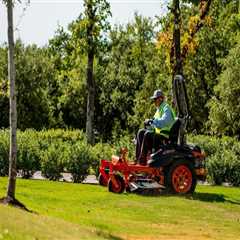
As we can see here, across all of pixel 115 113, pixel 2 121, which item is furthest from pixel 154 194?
pixel 115 113

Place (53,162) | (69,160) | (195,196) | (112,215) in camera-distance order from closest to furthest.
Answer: (112,215)
(195,196)
(53,162)
(69,160)

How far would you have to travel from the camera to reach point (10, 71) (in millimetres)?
12625

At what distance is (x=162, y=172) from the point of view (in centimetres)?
1753

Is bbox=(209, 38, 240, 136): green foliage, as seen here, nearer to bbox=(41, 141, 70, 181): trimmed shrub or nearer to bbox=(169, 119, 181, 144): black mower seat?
bbox=(41, 141, 70, 181): trimmed shrub

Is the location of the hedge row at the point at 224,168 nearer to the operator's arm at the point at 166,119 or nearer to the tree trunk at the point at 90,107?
the operator's arm at the point at 166,119

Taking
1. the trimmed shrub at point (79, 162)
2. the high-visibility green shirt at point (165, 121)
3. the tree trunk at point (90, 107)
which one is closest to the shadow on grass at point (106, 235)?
the high-visibility green shirt at point (165, 121)

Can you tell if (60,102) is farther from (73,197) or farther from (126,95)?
(73,197)

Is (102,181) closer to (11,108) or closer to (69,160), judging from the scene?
(69,160)

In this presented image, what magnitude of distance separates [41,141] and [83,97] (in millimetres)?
37989

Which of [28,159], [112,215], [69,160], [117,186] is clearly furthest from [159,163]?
[28,159]

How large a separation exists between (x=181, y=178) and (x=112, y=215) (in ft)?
14.0

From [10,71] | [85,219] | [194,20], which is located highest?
[194,20]

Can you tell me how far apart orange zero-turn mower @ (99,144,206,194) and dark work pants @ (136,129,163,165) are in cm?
21

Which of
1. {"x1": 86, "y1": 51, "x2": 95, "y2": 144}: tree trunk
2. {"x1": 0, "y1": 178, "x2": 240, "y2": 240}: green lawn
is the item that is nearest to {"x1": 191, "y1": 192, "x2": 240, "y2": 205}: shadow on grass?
{"x1": 0, "y1": 178, "x2": 240, "y2": 240}: green lawn
